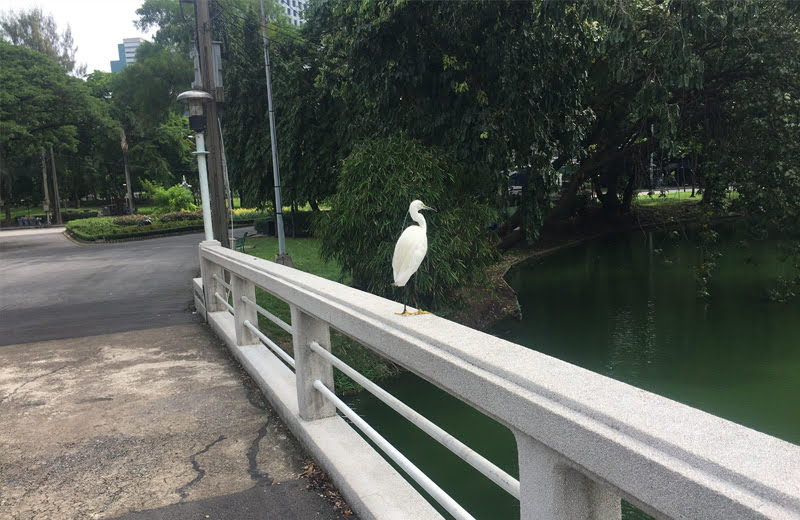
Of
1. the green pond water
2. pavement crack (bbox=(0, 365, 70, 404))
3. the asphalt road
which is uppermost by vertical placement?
pavement crack (bbox=(0, 365, 70, 404))

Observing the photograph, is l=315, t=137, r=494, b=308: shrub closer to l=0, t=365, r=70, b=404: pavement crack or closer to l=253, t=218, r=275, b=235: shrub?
l=0, t=365, r=70, b=404: pavement crack

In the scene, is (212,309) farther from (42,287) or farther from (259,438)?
(42,287)

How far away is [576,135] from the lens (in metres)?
11.4

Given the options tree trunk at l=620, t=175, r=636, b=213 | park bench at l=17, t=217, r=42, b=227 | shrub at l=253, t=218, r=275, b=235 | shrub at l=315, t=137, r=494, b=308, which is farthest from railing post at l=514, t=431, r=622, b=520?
park bench at l=17, t=217, r=42, b=227

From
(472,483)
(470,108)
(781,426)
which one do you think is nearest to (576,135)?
(470,108)

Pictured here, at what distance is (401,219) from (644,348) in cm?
579

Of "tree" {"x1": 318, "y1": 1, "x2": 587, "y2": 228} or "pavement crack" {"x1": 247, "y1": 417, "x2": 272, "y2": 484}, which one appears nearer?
"pavement crack" {"x1": 247, "y1": 417, "x2": 272, "y2": 484}

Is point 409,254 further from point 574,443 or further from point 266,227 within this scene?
point 266,227

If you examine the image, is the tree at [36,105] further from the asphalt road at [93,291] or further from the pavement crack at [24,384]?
the pavement crack at [24,384]

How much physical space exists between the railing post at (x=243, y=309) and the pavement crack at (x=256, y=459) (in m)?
1.65

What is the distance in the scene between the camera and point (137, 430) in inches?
177

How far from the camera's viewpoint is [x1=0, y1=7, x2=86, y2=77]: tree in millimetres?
51344

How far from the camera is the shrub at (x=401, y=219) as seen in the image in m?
9.84

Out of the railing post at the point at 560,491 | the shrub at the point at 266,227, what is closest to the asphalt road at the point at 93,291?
the shrub at the point at 266,227
